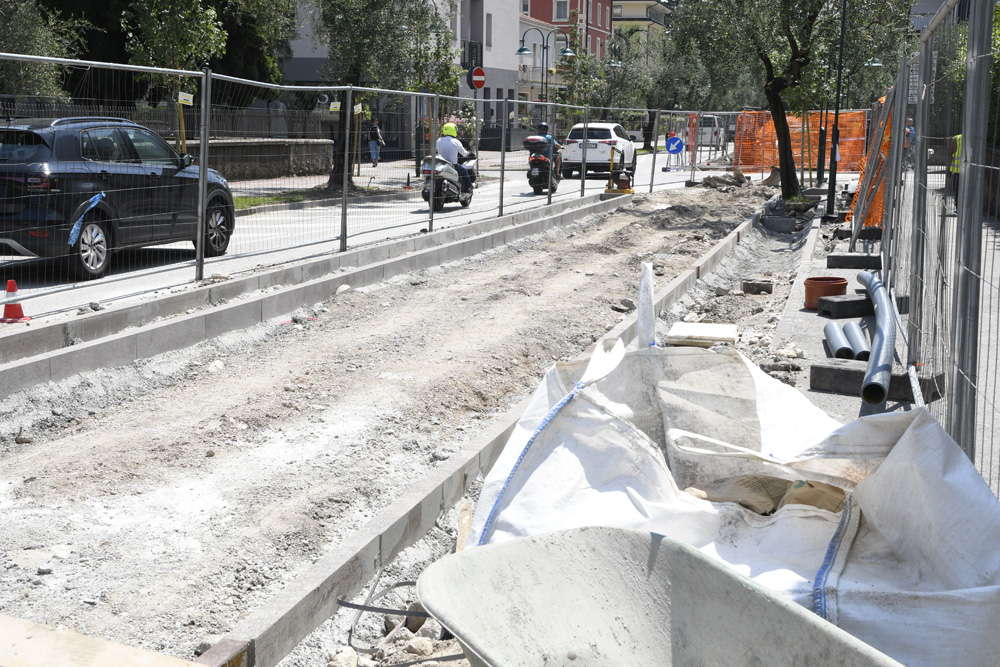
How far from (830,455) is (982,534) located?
794 millimetres

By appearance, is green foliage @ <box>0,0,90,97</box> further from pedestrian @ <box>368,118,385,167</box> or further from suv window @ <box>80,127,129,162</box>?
suv window @ <box>80,127,129,162</box>

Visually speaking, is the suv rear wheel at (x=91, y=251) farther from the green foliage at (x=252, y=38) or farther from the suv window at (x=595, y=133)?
the suv window at (x=595, y=133)

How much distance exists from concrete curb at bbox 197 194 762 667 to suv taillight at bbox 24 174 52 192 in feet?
16.8

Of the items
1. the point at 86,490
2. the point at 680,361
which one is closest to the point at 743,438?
the point at 680,361

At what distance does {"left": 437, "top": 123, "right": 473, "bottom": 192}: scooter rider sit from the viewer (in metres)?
18.1

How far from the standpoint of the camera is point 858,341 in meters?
7.66

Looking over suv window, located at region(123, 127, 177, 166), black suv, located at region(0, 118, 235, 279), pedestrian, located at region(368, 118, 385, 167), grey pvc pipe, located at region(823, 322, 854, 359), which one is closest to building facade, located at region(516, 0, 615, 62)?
pedestrian, located at region(368, 118, 385, 167)

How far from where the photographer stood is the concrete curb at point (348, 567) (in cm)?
339

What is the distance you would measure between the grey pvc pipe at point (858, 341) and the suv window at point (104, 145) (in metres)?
7.11

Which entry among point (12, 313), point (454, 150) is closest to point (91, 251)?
point (12, 313)

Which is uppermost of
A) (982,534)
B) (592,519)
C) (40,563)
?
(982,534)

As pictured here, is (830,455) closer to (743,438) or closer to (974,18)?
(743,438)

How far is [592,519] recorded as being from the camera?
3.43 meters

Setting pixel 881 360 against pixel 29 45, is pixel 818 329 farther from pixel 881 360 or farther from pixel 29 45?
pixel 29 45
